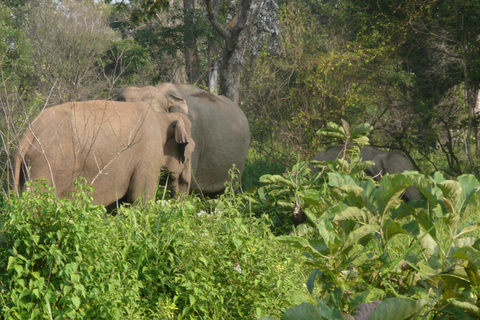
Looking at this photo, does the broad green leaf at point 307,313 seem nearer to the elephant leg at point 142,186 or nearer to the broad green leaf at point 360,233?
the broad green leaf at point 360,233

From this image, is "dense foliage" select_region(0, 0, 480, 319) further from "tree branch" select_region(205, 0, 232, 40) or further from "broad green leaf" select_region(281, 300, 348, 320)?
"tree branch" select_region(205, 0, 232, 40)

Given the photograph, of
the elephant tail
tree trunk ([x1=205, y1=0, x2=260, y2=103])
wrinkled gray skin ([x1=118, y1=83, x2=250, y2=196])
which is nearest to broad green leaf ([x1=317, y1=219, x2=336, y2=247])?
the elephant tail

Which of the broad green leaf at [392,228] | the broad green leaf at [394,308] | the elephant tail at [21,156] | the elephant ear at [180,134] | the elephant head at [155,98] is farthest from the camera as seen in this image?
the elephant head at [155,98]

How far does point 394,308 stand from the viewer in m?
1.44

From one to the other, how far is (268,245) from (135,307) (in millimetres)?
916

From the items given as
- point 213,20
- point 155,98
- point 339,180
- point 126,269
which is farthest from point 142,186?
point 339,180

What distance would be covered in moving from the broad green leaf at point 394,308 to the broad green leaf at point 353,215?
339 mm

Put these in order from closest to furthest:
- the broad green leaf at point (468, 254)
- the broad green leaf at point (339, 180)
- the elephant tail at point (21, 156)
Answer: the broad green leaf at point (468, 254)
the broad green leaf at point (339, 180)
the elephant tail at point (21, 156)

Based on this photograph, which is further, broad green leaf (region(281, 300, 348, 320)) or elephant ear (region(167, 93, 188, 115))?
elephant ear (region(167, 93, 188, 115))

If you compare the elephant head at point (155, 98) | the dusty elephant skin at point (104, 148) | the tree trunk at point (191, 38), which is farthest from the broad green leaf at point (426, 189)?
the tree trunk at point (191, 38)

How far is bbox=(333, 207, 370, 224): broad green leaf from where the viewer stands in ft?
5.65

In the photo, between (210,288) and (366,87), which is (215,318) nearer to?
(210,288)

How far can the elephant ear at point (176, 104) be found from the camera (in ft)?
21.9

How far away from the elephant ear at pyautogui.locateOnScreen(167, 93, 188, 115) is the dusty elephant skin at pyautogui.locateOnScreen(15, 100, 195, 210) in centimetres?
68
